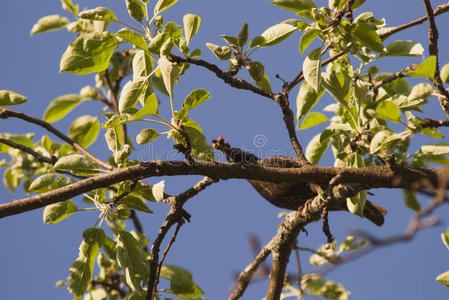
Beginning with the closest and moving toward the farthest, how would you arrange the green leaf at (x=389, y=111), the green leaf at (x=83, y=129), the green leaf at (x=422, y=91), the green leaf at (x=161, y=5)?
the green leaf at (x=389, y=111)
the green leaf at (x=422, y=91)
the green leaf at (x=161, y=5)
the green leaf at (x=83, y=129)

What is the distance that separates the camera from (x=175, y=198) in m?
2.42

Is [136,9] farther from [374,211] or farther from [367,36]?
[374,211]

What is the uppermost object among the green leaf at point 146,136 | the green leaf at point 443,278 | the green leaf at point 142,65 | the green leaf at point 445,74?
the green leaf at point 142,65

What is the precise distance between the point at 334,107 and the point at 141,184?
1.32 meters

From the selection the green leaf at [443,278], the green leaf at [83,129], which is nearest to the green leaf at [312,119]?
the green leaf at [443,278]

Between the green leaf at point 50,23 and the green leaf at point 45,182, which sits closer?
the green leaf at point 45,182

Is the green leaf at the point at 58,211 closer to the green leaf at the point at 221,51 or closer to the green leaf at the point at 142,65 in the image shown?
the green leaf at the point at 142,65

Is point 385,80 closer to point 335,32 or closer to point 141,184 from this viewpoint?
point 335,32

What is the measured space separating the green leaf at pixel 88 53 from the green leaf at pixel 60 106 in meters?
0.94

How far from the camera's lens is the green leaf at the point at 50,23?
298 centimetres

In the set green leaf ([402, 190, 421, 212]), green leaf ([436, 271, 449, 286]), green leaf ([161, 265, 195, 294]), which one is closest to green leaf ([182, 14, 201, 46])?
green leaf ([161, 265, 195, 294])

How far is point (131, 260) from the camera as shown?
238cm

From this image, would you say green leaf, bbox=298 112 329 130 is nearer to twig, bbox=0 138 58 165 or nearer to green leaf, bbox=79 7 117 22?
green leaf, bbox=79 7 117 22

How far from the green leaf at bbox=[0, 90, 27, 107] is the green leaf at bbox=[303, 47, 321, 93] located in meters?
1.50
